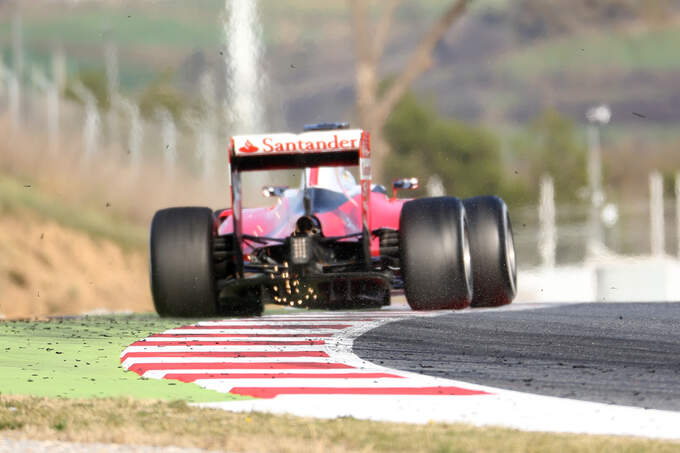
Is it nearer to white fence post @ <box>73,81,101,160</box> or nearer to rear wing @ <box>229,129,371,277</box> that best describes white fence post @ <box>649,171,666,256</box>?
white fence post @ <box>73,81,101,160</box>

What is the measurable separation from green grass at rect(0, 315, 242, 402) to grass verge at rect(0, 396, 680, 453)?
24.3 inches

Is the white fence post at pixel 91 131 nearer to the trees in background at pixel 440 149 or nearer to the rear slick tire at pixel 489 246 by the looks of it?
the rear slick tire at pixel 489 246

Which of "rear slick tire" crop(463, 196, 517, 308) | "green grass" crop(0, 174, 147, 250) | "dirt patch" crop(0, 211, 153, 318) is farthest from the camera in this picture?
"green grass" crop(0, 174, 147, 250)

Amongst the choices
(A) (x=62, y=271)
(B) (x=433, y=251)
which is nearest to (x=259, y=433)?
(B) (x=433, y=251)

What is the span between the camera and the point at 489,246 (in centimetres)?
1328

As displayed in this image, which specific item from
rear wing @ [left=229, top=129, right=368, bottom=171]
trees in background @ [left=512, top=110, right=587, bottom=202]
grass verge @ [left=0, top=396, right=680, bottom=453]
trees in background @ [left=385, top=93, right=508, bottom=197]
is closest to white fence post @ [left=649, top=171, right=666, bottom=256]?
rear wing @ [left=229, top=129, right=368, bottom=171]

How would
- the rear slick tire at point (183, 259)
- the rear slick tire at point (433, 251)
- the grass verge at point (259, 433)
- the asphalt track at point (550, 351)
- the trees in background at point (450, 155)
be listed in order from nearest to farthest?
the grass verge at point (259, 433) → the asphalt track at point (550, 351) → the rear slick tire at point (433, 251) → the rear slick tire at point (183, 259) → the trees in background at point (450, 155)

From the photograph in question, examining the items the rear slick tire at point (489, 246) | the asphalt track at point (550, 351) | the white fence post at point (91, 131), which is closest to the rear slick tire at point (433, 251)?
the asphalt track at point (550, 351)

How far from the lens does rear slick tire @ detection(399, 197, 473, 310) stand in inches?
468

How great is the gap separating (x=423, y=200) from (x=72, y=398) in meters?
5.63

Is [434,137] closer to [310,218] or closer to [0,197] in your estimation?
[0,197]

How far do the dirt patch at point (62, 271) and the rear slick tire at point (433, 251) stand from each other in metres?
12.4

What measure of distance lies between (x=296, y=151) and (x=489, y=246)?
8.30 feet

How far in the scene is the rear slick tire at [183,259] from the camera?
12516mm
